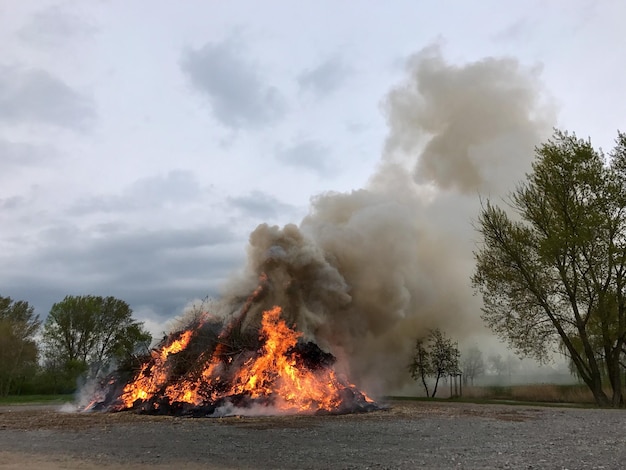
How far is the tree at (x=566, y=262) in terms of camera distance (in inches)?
998

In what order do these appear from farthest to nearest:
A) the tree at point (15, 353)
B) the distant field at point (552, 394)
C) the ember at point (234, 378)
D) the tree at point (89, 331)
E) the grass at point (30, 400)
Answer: the tree at point (89, 331) < the tree at point (15, 353) < the grass at point (30, 400) < the distant field at point (552, 394) < the ember at point (234, 378)

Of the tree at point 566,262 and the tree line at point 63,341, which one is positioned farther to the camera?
the tree line at point 63,341

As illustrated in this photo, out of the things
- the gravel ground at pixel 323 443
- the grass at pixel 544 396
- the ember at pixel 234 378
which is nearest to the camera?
the gravel ground at pixel 323 443

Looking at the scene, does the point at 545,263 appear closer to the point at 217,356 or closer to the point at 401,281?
the point at 401,281

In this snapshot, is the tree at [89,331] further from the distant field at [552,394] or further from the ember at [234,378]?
the distant field at [552,394]

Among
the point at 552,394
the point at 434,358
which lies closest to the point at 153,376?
the point at 434,358

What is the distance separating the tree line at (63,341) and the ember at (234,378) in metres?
14.6

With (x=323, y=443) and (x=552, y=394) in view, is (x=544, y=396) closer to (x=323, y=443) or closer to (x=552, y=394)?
(x=552, y=394)

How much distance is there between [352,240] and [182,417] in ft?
59.2

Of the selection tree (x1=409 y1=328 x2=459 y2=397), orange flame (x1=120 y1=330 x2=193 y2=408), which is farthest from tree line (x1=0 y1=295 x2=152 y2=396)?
tree (x1=409 y1=328 x2=459 y2=397)

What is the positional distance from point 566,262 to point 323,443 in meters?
20.7

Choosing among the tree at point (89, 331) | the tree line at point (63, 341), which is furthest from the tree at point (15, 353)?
the tree at point (89, 331)

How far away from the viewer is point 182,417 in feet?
66.8

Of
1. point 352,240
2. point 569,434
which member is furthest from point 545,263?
point 569,434
